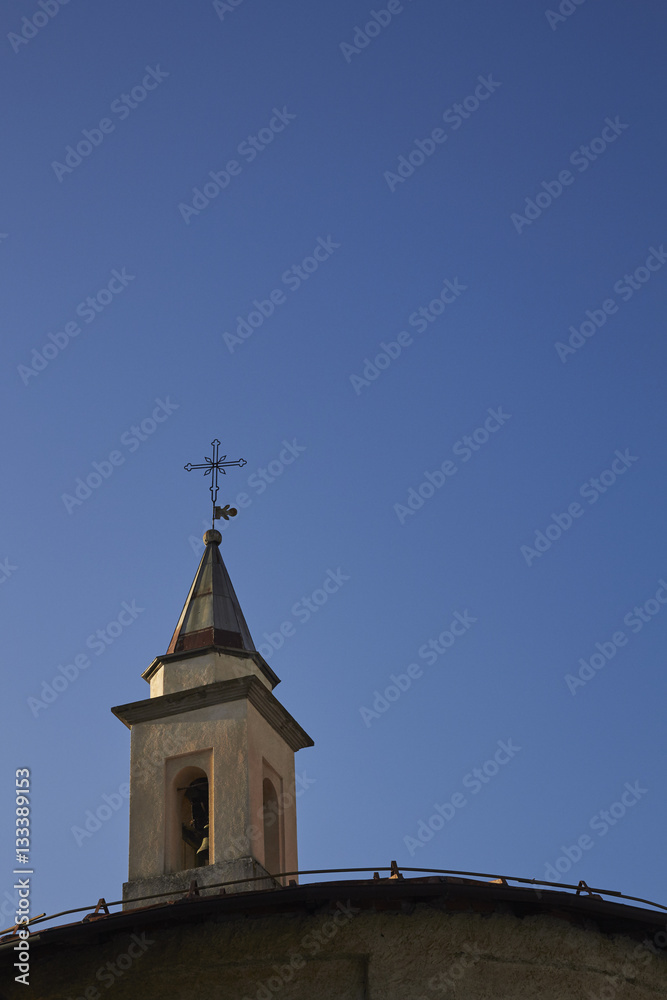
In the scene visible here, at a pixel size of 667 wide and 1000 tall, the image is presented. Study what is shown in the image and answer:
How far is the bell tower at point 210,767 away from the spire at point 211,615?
0.03 meters

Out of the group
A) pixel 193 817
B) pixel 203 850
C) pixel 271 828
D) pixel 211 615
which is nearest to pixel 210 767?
pixel 193 817

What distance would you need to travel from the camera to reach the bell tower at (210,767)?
1775cm

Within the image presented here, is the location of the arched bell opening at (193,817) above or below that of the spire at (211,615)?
below

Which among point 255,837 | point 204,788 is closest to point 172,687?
point 204,788

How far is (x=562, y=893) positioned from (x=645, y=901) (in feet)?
2.89

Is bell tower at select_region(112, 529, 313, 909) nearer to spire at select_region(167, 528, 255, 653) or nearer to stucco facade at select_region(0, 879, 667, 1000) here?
spire at select_region(167, 528, 255, 653)

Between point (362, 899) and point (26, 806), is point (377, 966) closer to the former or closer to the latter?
point (362, 899)

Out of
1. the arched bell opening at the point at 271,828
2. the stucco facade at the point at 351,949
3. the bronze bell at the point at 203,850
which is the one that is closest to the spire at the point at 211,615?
the arched bell opening at the point at 271,828

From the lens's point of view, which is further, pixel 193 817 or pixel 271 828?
pixel 271 828

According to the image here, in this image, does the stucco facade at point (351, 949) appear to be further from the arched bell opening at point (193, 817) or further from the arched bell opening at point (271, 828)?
the arched bell opening at point (271, 828)

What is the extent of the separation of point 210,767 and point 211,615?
2964 millimetres

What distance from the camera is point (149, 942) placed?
1380 centimetres

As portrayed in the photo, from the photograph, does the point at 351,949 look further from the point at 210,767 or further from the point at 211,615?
the point at 211,615

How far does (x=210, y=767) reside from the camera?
61.2 feet
